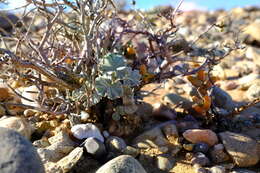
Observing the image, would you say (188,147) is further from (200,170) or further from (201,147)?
(200,170)

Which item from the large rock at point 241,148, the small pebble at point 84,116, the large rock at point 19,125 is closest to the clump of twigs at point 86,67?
the small pebble at point 84,116

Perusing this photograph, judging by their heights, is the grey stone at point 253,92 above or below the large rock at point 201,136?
above

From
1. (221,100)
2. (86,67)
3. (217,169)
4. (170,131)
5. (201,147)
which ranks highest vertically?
(86,67)

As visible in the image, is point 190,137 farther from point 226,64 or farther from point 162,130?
point 226,64

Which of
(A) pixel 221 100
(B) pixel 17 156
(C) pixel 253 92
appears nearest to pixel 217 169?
(A) pixel 221 100

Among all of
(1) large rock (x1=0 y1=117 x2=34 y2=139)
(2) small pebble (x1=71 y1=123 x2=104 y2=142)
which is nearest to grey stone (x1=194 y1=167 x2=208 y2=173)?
(2) small pebble (x1=71 y1=123 x2=104 y2=142)

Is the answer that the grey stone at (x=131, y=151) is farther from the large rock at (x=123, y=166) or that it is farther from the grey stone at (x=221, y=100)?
the grey stone at (x=221, y=100)
